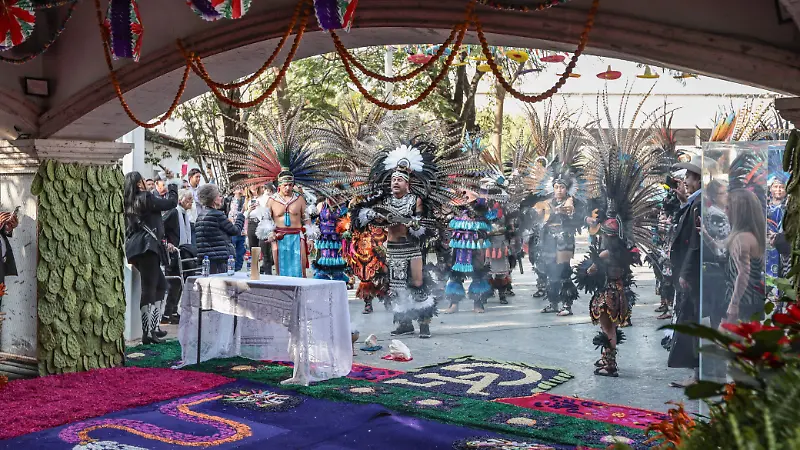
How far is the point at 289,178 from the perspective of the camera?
9.45 m

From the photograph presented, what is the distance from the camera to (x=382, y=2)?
4.69 m

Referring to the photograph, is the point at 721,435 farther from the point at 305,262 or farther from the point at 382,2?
the point at 305,262

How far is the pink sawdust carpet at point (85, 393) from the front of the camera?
543 cm

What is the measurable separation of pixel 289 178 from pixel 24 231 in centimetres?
317

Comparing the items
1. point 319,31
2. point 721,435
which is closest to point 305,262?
point 319,31

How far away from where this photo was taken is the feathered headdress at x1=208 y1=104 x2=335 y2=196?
375 inches

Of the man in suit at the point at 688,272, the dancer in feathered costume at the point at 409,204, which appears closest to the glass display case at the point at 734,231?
the man in suit at the point at 688,272

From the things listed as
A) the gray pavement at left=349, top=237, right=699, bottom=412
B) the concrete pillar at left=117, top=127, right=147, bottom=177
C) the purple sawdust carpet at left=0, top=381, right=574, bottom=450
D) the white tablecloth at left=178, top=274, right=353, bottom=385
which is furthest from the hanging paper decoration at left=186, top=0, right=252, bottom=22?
the concrete pillar at left=117, top=127, right=147, bottom=177

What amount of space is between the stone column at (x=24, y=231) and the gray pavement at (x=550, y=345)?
2.90 meters

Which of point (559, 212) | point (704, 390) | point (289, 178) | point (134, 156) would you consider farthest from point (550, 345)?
point (704, 390)

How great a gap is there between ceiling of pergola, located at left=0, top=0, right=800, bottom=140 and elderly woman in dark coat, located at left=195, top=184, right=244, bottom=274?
1621 millimetres

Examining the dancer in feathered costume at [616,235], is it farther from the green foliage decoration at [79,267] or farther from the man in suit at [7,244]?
the man in suit at [7,244]

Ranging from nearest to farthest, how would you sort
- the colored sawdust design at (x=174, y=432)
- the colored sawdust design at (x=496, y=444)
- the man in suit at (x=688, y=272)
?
the colored sawdust design at (x=496, y=444), the colored sawdust design at (x=174, y=432), the man in suit at (x=688, y=272)

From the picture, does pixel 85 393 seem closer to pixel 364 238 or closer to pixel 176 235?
pixel 176 235
